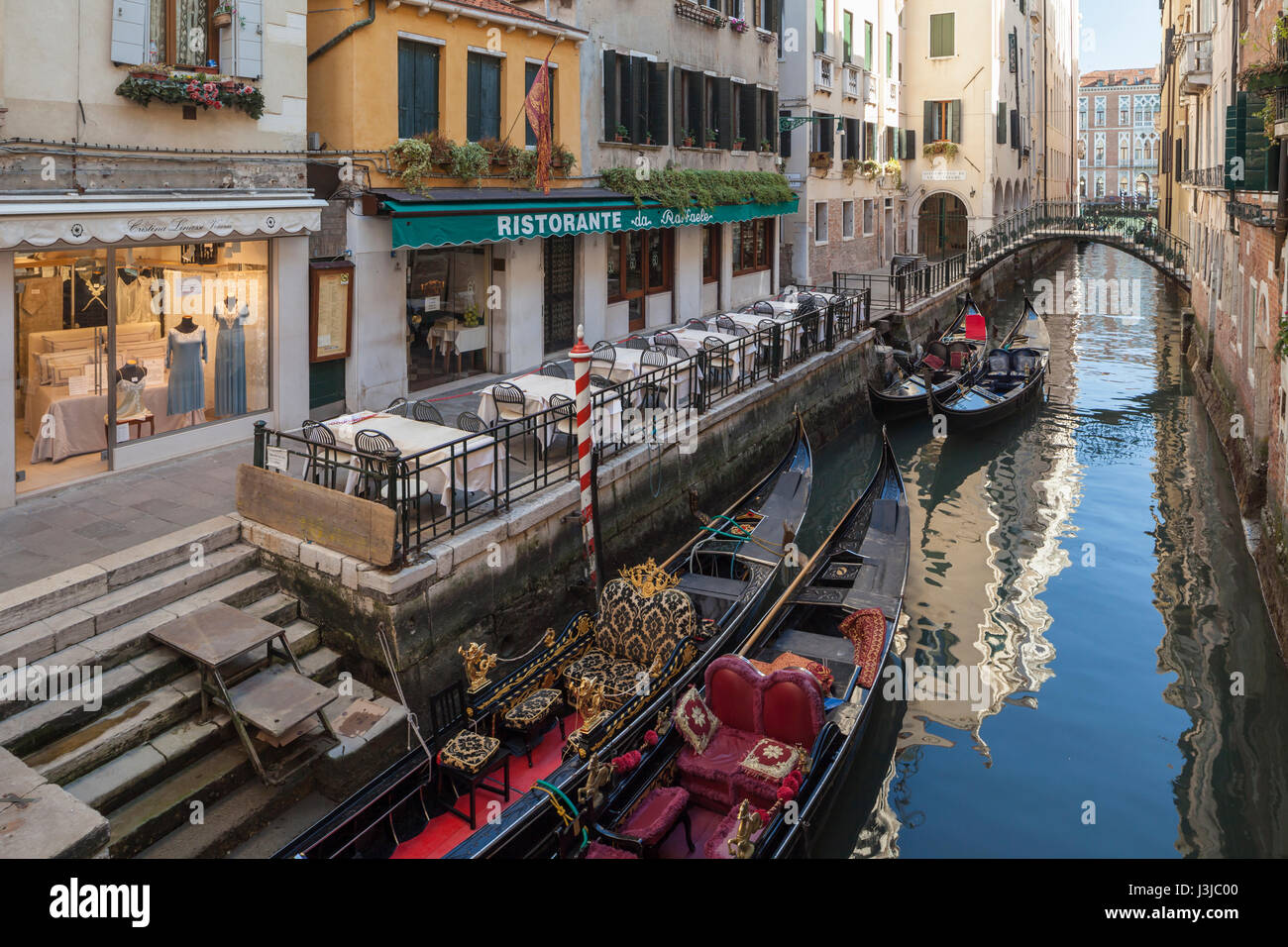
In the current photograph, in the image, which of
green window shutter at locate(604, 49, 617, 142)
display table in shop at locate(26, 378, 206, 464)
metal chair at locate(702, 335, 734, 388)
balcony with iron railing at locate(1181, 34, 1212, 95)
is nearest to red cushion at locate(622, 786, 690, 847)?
display table in shop at locate(26, 378, 206, 464)

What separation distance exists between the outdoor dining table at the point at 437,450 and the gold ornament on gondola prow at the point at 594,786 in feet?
10.1

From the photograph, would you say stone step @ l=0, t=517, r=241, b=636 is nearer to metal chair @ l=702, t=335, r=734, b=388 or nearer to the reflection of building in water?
metal chair @ l=702, t=335, r=734, b=388

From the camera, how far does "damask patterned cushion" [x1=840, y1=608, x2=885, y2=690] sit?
8594mm

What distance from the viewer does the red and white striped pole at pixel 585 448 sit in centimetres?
921

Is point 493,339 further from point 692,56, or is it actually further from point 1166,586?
point 1166,586

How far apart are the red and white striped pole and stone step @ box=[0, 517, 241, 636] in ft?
9.64

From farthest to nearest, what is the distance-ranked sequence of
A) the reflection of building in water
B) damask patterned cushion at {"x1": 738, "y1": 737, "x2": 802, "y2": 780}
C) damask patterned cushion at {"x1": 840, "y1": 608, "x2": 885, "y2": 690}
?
1. damask patterned cushion at {"x1": 840, "y1": 608, "x2": 885, "y2": 690}
2. the reflection of building in water
3. damask patterned cushion at {"x1": 738, "y1": 737, "x2": 802, "y2": 780}

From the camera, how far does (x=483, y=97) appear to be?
14.4 metres

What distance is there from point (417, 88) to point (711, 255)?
379 inches

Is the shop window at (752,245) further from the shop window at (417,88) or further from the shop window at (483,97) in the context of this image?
the shop window at (417,88)

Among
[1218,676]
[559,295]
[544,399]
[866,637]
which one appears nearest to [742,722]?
[866,637]

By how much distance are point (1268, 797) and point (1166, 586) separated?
4569 millimetres

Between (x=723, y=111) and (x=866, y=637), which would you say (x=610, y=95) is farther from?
(x=866, y=637)

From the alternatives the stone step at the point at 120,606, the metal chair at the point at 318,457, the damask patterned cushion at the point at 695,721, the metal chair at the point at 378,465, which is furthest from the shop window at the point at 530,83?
the damask patterned cushion at the point at 695,721
